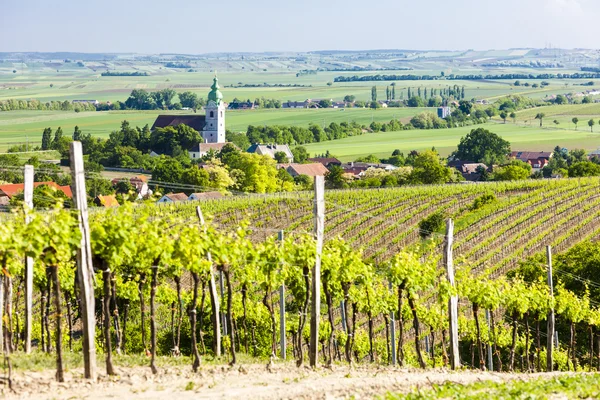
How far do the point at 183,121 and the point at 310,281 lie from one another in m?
145

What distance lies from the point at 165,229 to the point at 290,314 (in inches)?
688

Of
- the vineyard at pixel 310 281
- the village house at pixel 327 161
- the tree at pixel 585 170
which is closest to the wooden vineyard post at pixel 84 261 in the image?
the vineyard at pixel 310 281

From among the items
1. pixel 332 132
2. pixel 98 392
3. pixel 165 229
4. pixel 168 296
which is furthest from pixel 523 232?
pixel 332 132

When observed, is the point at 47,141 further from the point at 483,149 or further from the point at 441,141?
the point at 483,149

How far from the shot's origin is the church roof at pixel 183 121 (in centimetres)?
16725

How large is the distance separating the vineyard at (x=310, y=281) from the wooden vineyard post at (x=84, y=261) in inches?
8.9

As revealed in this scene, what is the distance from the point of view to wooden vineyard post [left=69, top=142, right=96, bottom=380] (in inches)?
697

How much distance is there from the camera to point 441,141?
527 feet

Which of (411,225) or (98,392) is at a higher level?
(98,392)

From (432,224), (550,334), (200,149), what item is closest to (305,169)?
(200,149)

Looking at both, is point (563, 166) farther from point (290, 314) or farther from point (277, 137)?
point (290, 314)

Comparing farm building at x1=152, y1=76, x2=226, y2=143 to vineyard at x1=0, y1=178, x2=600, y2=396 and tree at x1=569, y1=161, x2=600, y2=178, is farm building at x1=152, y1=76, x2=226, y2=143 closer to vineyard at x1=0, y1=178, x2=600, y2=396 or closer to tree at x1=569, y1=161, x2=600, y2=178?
tree at x1=569, y1=161, x2=600, y2=178

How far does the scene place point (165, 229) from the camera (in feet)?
65.6

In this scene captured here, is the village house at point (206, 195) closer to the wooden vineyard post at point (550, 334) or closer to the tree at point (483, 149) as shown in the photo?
the wooden vineyard post at point (550, 334)
